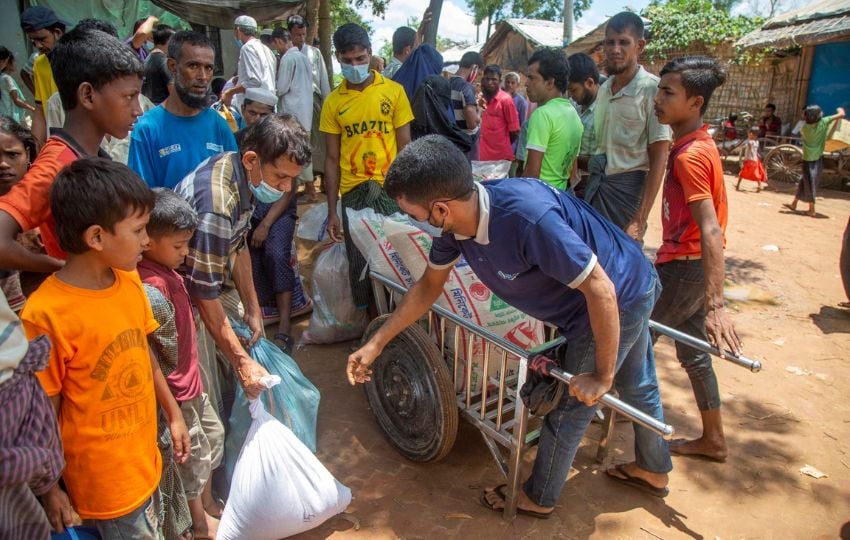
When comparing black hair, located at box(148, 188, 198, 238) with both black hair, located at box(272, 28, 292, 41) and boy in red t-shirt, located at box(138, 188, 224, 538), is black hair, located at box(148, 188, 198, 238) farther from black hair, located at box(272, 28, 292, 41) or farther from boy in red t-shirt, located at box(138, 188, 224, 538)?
black hair, located at box(272, 28, 292, 41)

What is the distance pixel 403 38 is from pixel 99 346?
193 inches

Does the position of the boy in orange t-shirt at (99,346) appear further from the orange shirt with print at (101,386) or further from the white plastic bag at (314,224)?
the white plastic bag at (314,224)

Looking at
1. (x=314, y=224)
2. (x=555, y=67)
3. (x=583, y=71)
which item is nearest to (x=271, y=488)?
(x=314, y=224)

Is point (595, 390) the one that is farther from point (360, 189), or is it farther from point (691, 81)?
point (360, 189)

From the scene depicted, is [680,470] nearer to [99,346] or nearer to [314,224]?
[99,346]

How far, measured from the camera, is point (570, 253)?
1.84 metres

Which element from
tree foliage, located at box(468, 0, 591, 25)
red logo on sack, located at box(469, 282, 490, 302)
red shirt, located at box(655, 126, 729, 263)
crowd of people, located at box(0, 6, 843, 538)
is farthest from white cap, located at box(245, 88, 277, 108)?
tree foliage, located at box(468, 0, 591, 25)

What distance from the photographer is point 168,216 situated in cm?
193

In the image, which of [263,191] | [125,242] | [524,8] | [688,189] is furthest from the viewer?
[524,8]

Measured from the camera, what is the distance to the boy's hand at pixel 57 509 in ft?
4.90

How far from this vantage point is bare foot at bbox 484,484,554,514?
8.13 ft

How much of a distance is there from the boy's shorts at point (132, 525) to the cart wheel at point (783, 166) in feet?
40.1

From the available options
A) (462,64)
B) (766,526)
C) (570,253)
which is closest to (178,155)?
(570,253)

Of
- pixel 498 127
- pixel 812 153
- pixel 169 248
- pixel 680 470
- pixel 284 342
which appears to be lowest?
pixel 680 470
